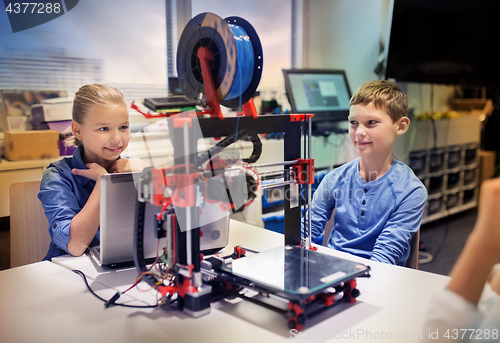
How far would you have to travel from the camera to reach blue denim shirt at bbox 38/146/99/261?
135cm

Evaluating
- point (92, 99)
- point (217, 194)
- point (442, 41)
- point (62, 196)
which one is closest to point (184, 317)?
point (217, 194)

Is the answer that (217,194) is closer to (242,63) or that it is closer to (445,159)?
(242,63)

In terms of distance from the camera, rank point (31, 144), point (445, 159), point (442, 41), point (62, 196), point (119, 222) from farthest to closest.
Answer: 1. point (445, 159)
2. point (442, 41)
3. point (31, 144)
4. point (62, 196)
5. point (119, 222)

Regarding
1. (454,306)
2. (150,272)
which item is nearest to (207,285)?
(150,272)

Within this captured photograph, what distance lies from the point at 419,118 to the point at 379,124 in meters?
2.53

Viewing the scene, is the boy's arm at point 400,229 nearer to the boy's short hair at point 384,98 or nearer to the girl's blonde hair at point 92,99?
the boy's short hair at point 384,98

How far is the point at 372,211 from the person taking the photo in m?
1.50

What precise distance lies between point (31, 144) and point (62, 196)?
0.97 m

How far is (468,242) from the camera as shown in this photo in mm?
446

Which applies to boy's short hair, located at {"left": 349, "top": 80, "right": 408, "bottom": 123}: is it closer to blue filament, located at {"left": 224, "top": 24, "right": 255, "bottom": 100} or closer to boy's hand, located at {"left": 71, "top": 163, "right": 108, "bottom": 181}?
blue filament, located at {"left": 224, "top": 24, "right": 255, "bottom": 100}

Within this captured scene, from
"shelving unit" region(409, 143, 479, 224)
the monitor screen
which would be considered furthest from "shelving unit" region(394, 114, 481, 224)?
the monitor screen

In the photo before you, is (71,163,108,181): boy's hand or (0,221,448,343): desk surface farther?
(71,163,108,181): boy's hand

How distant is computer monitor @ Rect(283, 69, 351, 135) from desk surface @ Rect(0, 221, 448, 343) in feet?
6.73

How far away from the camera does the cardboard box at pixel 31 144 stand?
2.16 m
